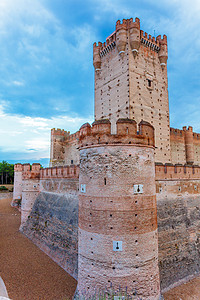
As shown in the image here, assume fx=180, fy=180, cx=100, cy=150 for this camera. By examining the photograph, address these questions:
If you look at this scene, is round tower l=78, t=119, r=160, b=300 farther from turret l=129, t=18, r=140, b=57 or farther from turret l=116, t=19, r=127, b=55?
turret l=116, t=19, r=127, b=55

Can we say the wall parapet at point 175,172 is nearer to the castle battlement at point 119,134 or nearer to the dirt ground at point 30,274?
the castle battlement at point 119,134

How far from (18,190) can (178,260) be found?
26164mm

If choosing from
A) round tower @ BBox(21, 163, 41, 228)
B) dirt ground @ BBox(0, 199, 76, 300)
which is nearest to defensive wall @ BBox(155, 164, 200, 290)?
dirt ground @ BBox(0, 199, 76, 300)

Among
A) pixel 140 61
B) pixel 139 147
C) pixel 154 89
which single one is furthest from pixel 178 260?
pixel 140 61

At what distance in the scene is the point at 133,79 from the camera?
1591 cm

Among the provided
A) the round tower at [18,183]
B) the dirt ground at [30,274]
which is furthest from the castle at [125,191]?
the round tower at [18,183]

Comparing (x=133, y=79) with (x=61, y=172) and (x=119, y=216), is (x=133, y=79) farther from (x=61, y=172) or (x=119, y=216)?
(x=119, y=216)

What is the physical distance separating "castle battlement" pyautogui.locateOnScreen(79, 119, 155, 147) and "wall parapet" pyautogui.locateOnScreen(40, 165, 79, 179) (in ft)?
17.9

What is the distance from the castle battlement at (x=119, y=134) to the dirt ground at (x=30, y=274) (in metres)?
7.89

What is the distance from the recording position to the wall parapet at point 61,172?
13.5m

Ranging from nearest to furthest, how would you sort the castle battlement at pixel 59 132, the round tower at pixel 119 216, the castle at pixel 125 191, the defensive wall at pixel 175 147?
the round tower at pixel 119 216
the castle at pixel 125 191
the defensive wall at pixel 175 147
the castle battlement at pixel 59 132

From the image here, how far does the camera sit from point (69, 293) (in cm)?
915

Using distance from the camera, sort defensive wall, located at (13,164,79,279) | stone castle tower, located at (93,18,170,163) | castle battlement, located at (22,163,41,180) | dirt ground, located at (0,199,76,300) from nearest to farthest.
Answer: dirt ground, located at (0,199,76,300) → defensive wall, located at (13,164,79,279) → stone castle tower, located at (93,18,170,163) → castle battlement, located at (22,163,41,180)

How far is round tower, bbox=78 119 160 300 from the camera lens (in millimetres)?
7164
